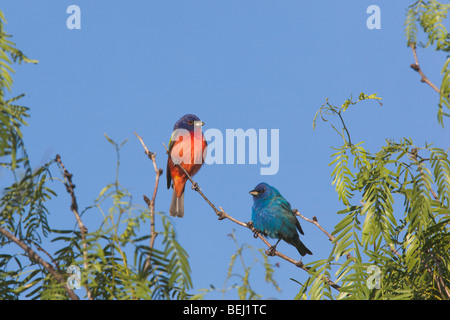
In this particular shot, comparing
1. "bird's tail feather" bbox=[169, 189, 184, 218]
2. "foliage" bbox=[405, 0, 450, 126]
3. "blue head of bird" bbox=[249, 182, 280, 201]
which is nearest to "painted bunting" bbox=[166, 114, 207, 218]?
"bird's tail feather" bbox=[169, 189, 184, 218]

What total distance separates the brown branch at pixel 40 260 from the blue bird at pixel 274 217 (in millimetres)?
4683

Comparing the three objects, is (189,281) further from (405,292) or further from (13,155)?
(405,292)

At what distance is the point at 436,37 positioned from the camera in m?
3.28

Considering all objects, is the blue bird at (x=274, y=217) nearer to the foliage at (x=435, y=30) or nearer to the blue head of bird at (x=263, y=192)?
the blue head of bird at (x=263, y=192)

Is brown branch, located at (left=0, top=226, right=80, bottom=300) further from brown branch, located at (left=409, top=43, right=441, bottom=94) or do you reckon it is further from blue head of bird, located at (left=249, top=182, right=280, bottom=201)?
blue head of bird, located at (left=249, top=182, right=280, bottom=201)

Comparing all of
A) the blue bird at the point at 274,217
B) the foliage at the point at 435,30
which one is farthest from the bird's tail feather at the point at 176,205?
the foliage at the point at 435,30

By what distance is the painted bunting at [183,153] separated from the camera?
316 inches

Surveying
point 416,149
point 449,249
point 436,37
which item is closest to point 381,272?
point 449,249

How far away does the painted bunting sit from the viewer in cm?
803

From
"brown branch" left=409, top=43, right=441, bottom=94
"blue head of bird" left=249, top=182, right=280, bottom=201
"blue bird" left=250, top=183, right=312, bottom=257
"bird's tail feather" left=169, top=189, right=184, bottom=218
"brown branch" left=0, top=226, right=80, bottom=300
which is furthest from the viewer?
"bird's tail feather" left=169, top=189, right=184, bottom=218

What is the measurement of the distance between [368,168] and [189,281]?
1794mm

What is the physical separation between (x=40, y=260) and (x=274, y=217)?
4.84 meters

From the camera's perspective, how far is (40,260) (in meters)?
2.43

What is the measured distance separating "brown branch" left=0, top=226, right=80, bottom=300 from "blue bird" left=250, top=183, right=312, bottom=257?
468 centimetres
